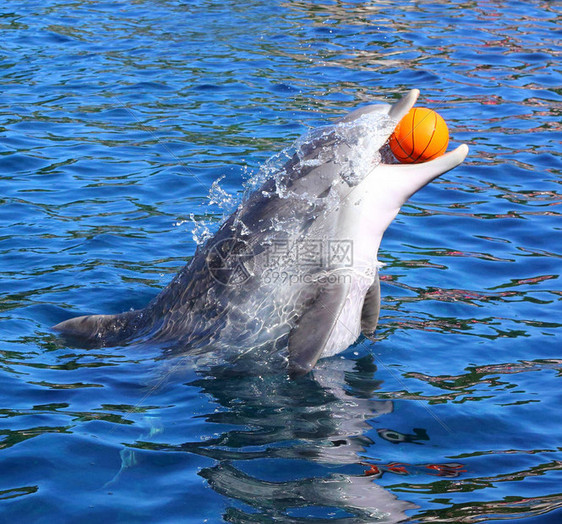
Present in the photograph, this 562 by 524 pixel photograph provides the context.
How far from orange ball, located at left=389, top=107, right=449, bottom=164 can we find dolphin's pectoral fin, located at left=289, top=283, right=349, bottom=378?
3.98ft

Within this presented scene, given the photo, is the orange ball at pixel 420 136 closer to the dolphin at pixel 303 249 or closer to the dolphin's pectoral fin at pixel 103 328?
the dolphin at pixel 303 249

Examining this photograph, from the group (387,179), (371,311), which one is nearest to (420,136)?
(387,179)

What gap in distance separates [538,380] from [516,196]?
475cm

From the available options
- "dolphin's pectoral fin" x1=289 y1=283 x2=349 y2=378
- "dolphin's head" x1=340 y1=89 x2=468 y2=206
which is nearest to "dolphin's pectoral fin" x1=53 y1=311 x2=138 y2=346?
"dolphin's pectoral fin" x1=289 y1=283 x2=349 y2=378

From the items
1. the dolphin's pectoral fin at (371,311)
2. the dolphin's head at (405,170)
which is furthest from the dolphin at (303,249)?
the dolphin's pectoral fin at (371,311)

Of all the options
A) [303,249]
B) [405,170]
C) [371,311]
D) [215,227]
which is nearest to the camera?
[405,170]

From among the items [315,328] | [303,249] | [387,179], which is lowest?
[315,328]

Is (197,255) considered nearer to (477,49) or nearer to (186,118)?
(186,118)

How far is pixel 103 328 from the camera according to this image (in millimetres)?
7422

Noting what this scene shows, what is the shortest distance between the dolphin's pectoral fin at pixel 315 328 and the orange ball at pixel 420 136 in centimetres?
121

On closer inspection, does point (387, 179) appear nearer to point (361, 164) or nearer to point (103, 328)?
point (361, 164)

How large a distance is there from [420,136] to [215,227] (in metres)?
3.93

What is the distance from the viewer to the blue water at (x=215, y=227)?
17.0 ft

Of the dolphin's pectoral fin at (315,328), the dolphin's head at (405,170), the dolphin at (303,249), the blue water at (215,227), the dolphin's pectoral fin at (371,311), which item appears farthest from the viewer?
the dolphin's pectoral fin at (371,311)
